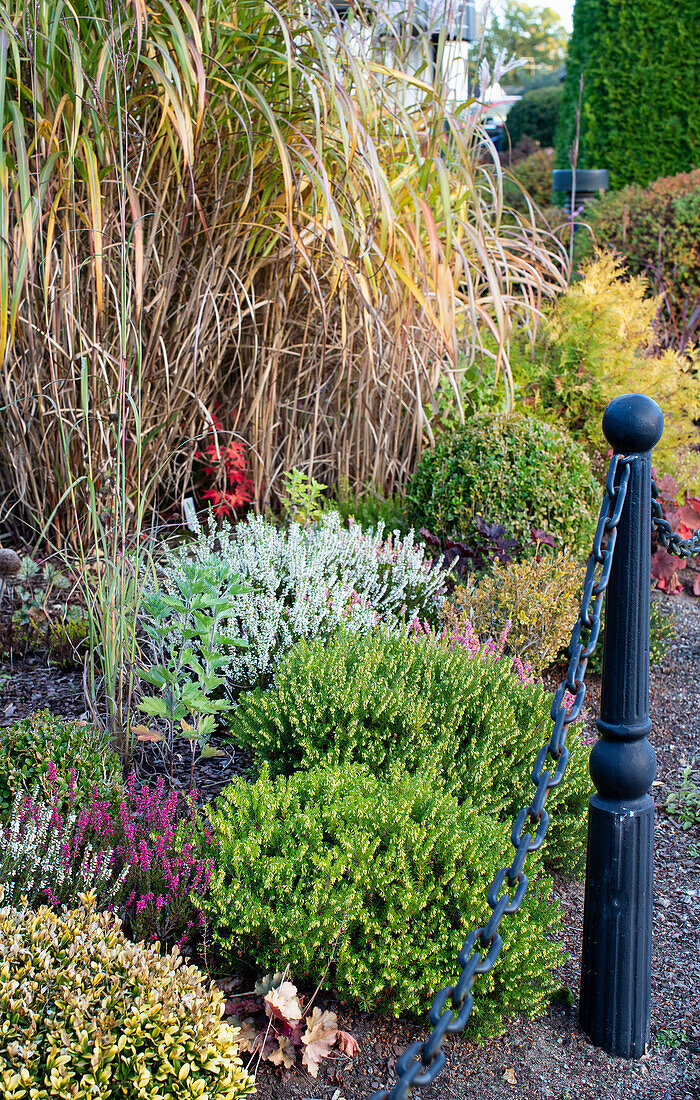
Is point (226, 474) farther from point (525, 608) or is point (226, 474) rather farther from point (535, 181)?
point (535, 181)

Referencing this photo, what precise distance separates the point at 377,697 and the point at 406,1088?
3.87 feet

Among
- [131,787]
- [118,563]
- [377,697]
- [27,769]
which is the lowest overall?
[131,787]

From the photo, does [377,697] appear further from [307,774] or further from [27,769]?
[27,769]

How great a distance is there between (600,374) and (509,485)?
1.41 meters

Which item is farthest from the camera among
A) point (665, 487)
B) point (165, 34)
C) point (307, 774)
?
point (665, 487)

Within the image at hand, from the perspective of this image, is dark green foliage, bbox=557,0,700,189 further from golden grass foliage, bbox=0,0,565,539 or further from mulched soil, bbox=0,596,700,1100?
mulched soil, bbox=0,596,700,1100

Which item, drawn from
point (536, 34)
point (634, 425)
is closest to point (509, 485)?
point (634, 425)

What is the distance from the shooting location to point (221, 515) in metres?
3.64

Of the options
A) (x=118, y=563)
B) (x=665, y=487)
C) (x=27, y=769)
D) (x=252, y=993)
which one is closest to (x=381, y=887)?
(x=252, y=993)

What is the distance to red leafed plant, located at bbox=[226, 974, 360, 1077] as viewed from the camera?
1.51m

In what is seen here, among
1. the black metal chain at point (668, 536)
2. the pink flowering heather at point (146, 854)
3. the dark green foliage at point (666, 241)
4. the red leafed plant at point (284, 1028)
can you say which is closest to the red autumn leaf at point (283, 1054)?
the red leafed plant at point (284, 1028)

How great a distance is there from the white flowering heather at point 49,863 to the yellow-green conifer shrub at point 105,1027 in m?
0.29

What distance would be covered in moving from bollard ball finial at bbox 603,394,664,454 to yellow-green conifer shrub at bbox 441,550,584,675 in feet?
4.58

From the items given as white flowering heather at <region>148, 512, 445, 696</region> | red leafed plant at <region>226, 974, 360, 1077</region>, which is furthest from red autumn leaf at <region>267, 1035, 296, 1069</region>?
white flowering heather at <region>148, 512, 445, 696</region>
